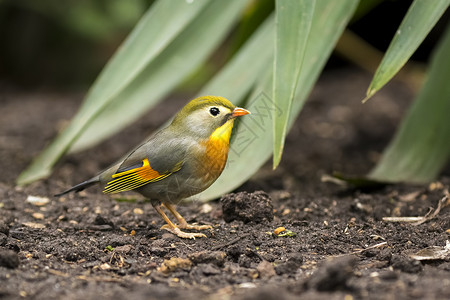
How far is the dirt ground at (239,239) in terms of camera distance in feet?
8.79

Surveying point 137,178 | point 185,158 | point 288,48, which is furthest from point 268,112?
point 137,178

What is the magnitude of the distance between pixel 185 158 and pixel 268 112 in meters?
0.65

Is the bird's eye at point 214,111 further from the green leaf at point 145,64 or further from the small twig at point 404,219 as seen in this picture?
the small twig at point 404,219

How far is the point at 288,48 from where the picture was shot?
10.7 feet

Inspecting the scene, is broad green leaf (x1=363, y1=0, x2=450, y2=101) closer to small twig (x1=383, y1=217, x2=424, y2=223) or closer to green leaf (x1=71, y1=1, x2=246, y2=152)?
small twig (x1=383, y1=217, x2=424, y2=223)

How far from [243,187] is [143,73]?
1090mm

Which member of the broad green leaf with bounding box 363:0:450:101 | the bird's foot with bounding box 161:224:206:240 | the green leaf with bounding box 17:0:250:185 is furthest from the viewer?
the green leaf with bounding box 17:0:250:185

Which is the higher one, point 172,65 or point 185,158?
point 172,65

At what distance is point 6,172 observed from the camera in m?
5.32

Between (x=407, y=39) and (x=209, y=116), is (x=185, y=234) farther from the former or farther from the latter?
(x=407, y=39)

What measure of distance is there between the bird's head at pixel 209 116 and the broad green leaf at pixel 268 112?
0.29 metres

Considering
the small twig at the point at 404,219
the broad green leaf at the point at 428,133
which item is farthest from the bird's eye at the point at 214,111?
the broad green leaf at the point at 428,133

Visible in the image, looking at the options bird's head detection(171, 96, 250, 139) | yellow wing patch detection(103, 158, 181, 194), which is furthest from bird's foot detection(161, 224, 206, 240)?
bird's head detection(171, 96, 250, 139)

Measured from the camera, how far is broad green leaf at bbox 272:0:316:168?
10.4ft
